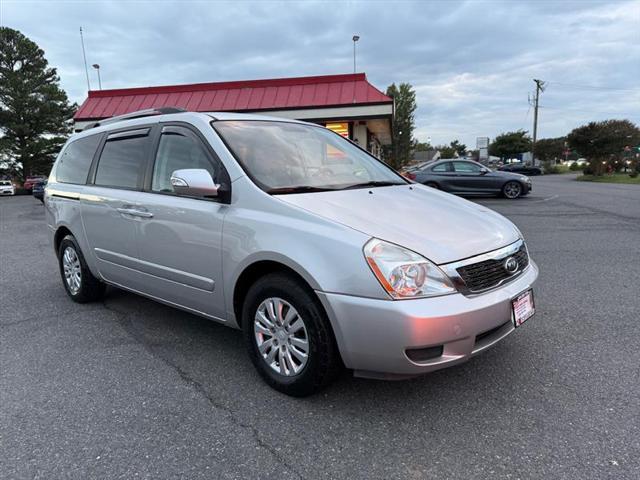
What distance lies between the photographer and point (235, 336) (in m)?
3.80

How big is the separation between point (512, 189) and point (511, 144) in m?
72.9

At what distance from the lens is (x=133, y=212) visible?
365cm

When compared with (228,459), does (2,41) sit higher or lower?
higher

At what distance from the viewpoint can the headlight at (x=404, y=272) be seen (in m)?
2.33

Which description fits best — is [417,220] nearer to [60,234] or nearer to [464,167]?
[60,234]

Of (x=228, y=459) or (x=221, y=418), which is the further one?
(x=221, y=418)

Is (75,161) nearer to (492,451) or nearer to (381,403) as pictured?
(381,403)

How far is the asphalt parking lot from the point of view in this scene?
220 centimetres

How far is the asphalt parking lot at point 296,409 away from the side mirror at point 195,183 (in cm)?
126

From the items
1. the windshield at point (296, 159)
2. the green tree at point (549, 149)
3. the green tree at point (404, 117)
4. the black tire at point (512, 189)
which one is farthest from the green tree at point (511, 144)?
the windshield at point (296, 159)

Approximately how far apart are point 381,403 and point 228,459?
956 mm

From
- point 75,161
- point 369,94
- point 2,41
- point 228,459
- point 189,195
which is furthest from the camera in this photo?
point 2,41

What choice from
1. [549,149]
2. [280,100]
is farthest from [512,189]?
[549,149]

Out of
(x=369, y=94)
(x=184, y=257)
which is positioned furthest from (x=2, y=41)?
(x=184, y=257)
